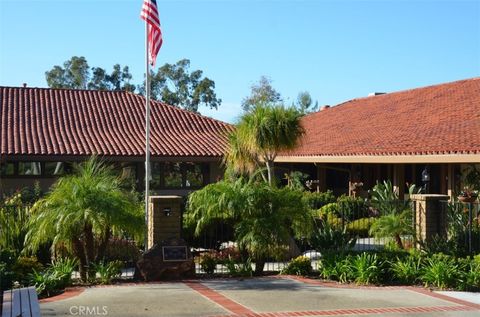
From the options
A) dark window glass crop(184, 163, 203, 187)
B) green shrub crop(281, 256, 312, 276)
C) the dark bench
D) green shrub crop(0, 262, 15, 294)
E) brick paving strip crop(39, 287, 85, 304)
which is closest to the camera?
the dark bench

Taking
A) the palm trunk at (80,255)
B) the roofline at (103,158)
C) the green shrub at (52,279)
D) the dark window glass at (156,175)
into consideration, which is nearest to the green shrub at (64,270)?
the green shrub at (52,279)

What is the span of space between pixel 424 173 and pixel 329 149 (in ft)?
11.1

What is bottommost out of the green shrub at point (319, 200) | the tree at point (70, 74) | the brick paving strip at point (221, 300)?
the brick paving strip at point (221, 300)

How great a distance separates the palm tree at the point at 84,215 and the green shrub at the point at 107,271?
0.89 feet

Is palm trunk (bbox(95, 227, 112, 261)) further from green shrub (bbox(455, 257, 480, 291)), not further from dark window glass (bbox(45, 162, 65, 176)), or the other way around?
dark window glass (bbox(45, 162, 65, 176))

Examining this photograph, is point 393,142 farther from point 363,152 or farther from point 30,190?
point 30,190

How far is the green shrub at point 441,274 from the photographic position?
1107 centimetres

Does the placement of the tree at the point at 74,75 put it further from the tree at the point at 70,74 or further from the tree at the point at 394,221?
the tree at the point at 394,221

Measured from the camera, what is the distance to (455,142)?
1750 cm

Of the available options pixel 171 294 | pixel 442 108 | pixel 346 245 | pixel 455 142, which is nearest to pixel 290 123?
pixel 346 245

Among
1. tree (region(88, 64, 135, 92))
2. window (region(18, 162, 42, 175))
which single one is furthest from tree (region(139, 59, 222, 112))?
window (region(18, 162, 42, 175))

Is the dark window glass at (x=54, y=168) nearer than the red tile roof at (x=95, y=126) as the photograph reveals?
No

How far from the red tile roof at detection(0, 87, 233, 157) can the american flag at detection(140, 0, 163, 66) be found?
10073 millimetres

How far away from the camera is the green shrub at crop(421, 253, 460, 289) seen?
36.3 ft
